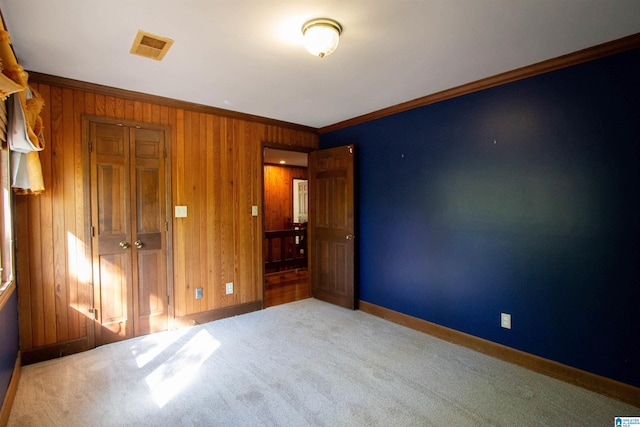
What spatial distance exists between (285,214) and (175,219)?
466cm

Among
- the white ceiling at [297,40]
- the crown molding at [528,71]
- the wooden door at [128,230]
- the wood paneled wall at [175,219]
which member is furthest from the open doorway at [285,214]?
the white ceiling at [297,40]

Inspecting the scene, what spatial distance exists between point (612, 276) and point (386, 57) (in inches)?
90.6

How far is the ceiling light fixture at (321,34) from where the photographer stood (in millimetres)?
1960

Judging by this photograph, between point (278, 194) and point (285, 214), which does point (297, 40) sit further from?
point (285, 214)

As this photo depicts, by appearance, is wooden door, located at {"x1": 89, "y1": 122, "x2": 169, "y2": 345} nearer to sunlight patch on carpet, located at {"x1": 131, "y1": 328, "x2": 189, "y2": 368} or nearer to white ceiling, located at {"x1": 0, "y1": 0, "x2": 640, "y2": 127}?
sunlight patch on carpet, located at {"x1": 131, "y1": 328, "x2": 189, "y2": 368}

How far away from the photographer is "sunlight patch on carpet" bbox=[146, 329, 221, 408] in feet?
7.49

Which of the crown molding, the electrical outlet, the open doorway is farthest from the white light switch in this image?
the electrical outlet

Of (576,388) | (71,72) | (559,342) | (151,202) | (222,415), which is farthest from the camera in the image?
(151,202)

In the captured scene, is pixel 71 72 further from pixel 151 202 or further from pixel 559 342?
pixel 559 342

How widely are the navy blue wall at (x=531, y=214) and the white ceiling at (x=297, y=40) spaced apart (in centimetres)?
38

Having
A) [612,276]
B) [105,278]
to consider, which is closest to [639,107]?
[612,276]

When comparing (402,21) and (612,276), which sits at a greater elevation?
(402,21)

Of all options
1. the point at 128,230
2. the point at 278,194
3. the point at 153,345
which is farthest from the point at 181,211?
the point at 278,194

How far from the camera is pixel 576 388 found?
7.73 ft
